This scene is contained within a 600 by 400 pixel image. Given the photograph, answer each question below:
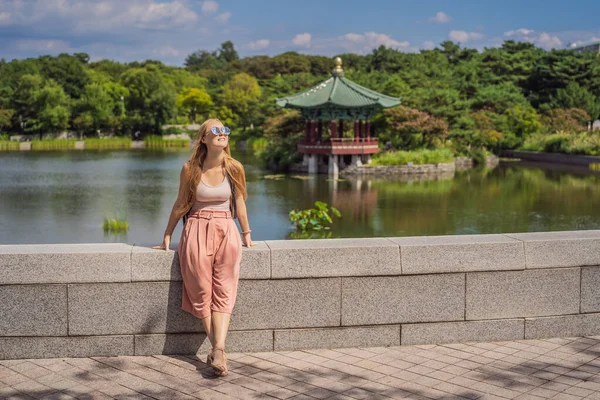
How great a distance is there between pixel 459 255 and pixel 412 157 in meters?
30.2

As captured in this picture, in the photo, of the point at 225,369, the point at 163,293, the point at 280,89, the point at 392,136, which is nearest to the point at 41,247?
the point at 163,293

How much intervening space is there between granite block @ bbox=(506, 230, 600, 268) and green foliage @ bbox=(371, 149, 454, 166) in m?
29.1

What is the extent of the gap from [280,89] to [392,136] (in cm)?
1144

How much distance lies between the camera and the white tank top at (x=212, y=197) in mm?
4422

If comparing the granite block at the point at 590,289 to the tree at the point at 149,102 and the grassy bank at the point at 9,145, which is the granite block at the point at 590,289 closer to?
the grassy bank at the point at 9,145

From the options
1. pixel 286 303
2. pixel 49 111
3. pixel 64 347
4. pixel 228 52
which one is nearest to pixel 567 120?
pixel 49 111

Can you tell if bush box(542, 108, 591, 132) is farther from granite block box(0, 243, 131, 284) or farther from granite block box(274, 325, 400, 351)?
granite block box(0, 243, 131, 284)

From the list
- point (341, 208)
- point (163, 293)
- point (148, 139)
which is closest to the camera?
point (163, 293)

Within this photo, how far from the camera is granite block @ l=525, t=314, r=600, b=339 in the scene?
4934 millimetres

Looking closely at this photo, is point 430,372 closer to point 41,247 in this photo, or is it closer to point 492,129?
point 41,247

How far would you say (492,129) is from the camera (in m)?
42.2

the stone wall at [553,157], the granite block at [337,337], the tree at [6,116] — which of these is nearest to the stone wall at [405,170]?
the stone wall at [553,157]

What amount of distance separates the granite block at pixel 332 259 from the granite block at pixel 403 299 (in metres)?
0.09

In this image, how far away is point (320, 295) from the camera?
4.64 m
